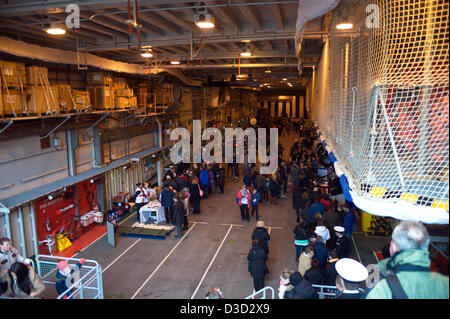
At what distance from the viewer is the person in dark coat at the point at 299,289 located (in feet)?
20.1

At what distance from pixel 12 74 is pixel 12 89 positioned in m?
0.38

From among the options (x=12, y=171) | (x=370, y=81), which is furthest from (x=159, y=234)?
(x=370, y=81)

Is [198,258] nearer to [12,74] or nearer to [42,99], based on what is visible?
[42,99]

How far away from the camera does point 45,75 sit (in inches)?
392

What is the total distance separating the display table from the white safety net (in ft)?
31.6

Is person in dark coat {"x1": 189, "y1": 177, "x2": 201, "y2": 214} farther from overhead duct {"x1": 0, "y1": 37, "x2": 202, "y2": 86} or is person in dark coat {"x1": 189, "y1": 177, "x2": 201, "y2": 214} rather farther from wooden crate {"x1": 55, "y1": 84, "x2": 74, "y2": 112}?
wooden crate {"x1": 55, "y1": 84, "x2": 74, "y2": 112}

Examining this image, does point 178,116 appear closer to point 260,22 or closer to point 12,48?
point 260,22

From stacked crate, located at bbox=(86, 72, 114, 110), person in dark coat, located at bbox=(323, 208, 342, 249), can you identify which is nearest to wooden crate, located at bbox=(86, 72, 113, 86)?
stacked crate, located at bbox=(86, 72, 114, 110)

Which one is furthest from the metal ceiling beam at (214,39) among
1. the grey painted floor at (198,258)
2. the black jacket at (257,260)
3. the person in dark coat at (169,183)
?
the grey painted floor at (198,258)

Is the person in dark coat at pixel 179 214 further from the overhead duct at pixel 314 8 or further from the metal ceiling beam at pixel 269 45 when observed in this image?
the overhead duct at pixel 314 8

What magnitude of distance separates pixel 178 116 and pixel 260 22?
13037 millimetres

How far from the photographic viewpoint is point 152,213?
555 inches

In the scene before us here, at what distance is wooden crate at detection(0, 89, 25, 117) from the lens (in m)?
8.53

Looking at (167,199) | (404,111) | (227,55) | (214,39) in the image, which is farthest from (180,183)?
(404,111)
